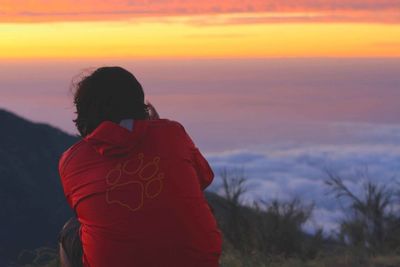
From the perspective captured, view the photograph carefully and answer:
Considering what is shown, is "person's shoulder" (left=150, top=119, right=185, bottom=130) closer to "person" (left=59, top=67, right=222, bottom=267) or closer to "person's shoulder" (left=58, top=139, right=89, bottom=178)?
"person" (left=59, top=67, right=222, bottom=267)

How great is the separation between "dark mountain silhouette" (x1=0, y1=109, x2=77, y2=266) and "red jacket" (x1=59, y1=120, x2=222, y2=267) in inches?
197

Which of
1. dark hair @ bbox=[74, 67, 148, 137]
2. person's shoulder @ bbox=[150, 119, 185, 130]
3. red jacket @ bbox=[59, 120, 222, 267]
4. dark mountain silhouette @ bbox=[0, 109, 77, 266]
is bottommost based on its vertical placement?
red jacket @ bbox=[59, 120, 222, 267]

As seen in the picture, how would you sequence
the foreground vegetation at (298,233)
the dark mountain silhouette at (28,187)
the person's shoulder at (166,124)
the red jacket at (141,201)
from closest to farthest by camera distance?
the red jacket at (141,201), the person's shoulder at (166,124), the foreground vegetation at (298,233), the dark mountain silhouette at (28,187)

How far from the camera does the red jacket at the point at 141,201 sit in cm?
307

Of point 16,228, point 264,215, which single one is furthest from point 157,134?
point 16,228

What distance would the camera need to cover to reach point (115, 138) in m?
3.12

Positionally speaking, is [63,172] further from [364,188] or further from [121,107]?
[364,188]

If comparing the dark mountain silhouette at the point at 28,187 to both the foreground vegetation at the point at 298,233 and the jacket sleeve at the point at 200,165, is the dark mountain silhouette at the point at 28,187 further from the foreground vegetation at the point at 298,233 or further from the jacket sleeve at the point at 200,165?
the jacket sleeve at the point at 200,165

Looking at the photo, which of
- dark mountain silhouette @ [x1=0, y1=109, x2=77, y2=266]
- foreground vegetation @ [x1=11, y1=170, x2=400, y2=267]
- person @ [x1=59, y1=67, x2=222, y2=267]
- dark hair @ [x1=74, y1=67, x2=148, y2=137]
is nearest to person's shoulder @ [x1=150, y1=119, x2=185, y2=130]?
person @ [x1=59, y1=67, x2=222, y2=267]

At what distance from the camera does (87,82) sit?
3.38 meters

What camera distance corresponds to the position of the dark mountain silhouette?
11.8 meters

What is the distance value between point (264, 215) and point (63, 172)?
637 centimetres

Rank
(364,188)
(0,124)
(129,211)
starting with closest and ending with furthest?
(129,211), (364,188), (0,124)

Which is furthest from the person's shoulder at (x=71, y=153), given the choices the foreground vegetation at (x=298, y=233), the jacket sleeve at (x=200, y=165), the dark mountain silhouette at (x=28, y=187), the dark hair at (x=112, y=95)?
the dark mountain silhouette at (x=28, y=187)
